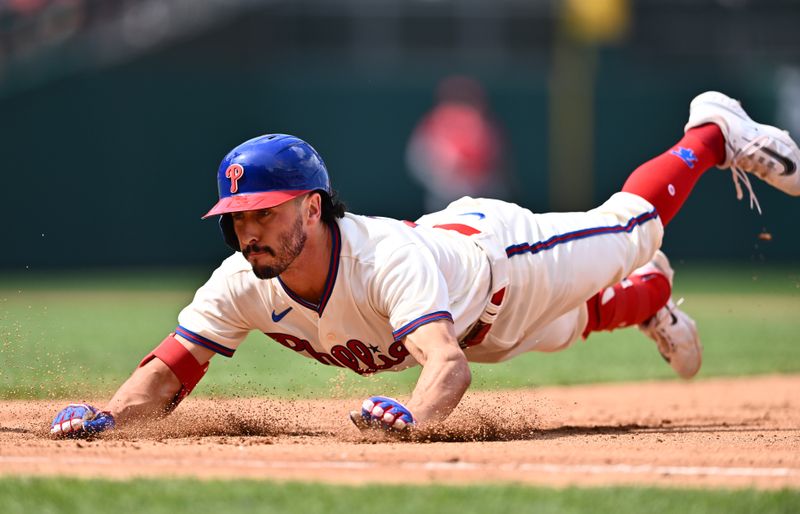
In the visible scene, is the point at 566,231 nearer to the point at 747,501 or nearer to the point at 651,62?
the point at 747,501

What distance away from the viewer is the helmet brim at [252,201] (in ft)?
12.9

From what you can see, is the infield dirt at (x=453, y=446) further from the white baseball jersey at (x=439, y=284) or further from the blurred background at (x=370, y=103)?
the blurred background at (x=370, y=103)

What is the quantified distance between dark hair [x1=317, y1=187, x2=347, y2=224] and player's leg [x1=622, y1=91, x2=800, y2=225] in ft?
5.12

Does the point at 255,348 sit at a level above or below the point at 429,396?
below

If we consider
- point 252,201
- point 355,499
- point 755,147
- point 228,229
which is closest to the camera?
point 355,499

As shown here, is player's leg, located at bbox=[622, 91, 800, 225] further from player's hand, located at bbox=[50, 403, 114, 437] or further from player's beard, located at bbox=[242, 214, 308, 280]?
player's hand, located at bbox=[50, 403, 114, 437]

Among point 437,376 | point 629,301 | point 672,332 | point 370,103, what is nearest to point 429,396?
point 437,376

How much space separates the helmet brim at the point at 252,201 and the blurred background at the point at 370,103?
11.0 meters

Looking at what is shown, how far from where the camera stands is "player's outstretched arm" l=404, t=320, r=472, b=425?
3.84 meters

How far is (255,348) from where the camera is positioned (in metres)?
9.22

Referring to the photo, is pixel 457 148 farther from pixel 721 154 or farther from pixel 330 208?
pixel 330 208

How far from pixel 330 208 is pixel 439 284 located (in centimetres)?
49

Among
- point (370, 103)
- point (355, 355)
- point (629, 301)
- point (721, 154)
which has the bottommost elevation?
point (370, 103)

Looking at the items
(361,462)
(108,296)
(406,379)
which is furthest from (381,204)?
(361,462)
